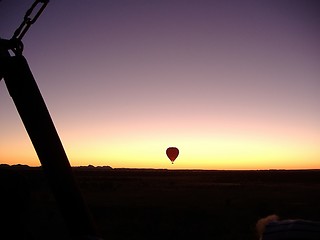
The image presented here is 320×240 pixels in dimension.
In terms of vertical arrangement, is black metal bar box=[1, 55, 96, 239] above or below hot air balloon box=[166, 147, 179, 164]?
below

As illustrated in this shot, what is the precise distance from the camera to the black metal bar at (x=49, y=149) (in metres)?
3.82

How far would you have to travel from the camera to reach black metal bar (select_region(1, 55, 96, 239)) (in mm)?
3822

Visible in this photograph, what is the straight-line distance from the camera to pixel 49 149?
3.82m

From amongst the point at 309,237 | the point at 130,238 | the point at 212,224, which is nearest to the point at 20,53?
the point at 309,237

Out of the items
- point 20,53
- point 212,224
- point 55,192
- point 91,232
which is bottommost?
point 91,232

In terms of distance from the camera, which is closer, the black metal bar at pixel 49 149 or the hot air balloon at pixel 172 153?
the black metal bar at pixel 49 149

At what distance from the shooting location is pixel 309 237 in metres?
2.78

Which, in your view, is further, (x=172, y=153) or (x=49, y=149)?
(x=172, y=153)

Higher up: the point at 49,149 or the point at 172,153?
the point at 172,153

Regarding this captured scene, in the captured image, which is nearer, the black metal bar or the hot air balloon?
the black metal bar

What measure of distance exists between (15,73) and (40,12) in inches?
23.2

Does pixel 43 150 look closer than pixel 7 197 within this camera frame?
Yes

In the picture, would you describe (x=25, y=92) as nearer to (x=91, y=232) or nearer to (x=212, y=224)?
(x=91, y=232)

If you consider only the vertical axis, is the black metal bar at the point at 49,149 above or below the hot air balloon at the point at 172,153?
below
